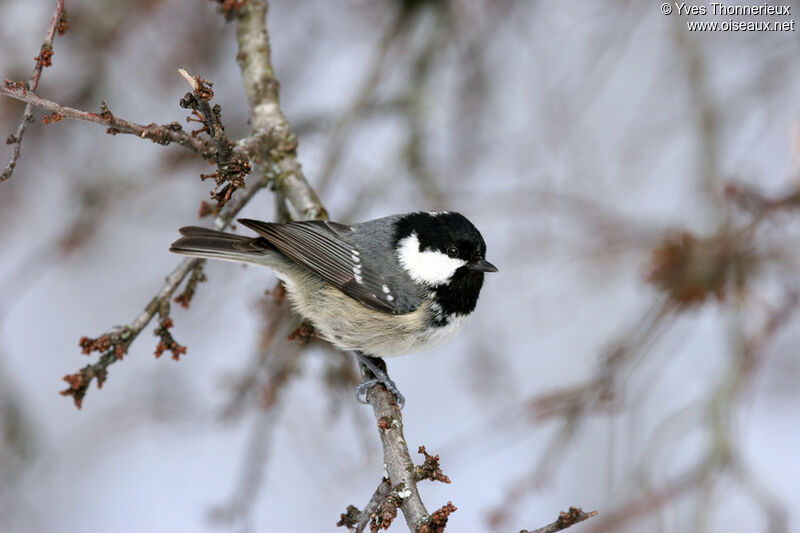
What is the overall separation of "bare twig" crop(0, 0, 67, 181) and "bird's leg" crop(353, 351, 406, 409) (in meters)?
1.21

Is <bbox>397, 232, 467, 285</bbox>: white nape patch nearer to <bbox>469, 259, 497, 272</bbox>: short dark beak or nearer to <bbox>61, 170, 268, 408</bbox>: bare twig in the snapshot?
<bbox>469, 259, 497, 272</bbox>: short dark beak

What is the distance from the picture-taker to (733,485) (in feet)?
7.97

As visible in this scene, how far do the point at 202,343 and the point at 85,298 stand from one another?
1.10m

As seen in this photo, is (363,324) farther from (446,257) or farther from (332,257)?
(446,257)

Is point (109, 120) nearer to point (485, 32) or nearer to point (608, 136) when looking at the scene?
point (485, 32)

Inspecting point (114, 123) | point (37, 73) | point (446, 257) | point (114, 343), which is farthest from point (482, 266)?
point (37, 73)

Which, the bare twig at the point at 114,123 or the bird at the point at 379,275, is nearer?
the bare twig at the point at 114,123

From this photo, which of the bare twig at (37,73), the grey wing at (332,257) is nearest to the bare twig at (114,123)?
the bare twig at (37,73)

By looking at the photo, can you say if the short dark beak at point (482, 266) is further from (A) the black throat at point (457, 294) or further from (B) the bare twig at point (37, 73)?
(B) the bare twig at point (37, 73)

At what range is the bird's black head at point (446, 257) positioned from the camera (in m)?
2.40

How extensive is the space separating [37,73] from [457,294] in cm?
144

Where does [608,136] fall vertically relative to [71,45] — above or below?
below

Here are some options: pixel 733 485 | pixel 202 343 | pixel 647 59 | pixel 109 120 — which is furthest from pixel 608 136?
pixel 109 120

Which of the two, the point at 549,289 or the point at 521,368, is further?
the point at 521,368
